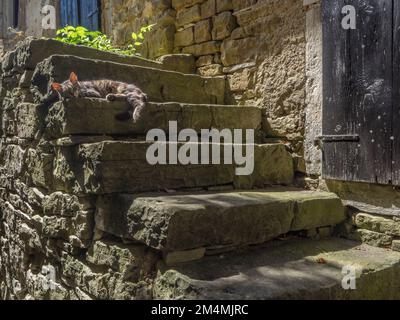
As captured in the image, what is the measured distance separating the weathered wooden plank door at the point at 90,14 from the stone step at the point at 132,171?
4321 millimetres

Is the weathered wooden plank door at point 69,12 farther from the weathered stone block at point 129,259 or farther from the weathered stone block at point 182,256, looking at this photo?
the weathered stone block at point 182,256

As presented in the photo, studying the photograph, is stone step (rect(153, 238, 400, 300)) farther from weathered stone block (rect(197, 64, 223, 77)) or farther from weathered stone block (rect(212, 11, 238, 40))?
weathered stone block (rect(212, 11, 238, 40))

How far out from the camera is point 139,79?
3.15 m

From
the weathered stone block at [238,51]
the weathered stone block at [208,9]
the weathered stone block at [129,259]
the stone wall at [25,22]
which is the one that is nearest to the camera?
the weathered stone block at [129,259]

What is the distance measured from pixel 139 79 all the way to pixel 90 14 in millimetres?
4006

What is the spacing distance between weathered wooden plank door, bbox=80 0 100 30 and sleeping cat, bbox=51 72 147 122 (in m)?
4.00

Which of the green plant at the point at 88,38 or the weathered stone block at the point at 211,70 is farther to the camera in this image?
the green plant at the point at 88,38

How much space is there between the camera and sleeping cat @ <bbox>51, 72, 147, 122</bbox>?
8.11 feet

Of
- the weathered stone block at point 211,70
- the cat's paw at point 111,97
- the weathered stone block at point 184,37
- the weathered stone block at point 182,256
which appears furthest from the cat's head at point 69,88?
the weathered stone block at point 184,37

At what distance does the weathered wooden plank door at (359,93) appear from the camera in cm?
241

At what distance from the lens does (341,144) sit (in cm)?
268

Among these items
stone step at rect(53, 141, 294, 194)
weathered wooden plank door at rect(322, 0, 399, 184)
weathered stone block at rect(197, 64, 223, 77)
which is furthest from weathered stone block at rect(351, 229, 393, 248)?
weathered stone block at rect(197, 64, 223, 77)

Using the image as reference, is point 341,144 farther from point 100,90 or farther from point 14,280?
point 14,280

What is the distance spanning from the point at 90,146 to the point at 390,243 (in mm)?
2027
